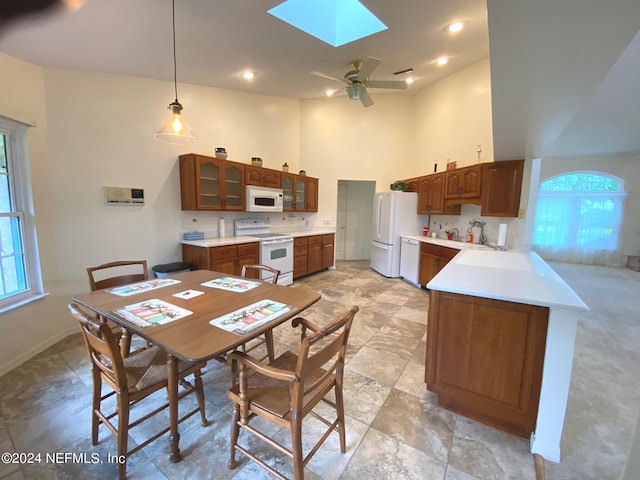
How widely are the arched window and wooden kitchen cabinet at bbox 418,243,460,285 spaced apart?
5.37 meters

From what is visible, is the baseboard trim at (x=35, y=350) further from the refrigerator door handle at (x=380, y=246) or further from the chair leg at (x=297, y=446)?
the refrigerator door handle at (x=380, y=246)

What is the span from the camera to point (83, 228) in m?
2.86

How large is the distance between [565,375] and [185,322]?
6.72ft

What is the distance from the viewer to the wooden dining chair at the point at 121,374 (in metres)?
1.20

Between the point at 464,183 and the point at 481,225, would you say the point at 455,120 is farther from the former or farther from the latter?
the point at 481,225

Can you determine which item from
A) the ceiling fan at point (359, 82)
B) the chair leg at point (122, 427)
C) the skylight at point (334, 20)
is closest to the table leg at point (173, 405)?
the chair leg at point (122, 427)

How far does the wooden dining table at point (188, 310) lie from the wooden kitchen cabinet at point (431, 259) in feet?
9.58

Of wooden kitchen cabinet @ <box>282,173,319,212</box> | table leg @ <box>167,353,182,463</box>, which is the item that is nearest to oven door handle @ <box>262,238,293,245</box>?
wooden kitchen cabinet @ <box>282,173,319,212</box>

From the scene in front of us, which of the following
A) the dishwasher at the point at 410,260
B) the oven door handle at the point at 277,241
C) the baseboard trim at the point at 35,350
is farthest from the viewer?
the dishwasher at the point at 410,260

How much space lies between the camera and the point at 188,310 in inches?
60.4

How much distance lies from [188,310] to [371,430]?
134 centimetres

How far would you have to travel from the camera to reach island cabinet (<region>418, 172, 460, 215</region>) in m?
4.49

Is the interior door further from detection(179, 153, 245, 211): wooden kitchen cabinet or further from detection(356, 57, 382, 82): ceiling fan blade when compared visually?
detection(356, 57, 382, 82): ceiling fan blade

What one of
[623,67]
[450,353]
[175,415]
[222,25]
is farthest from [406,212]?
[175,415]
